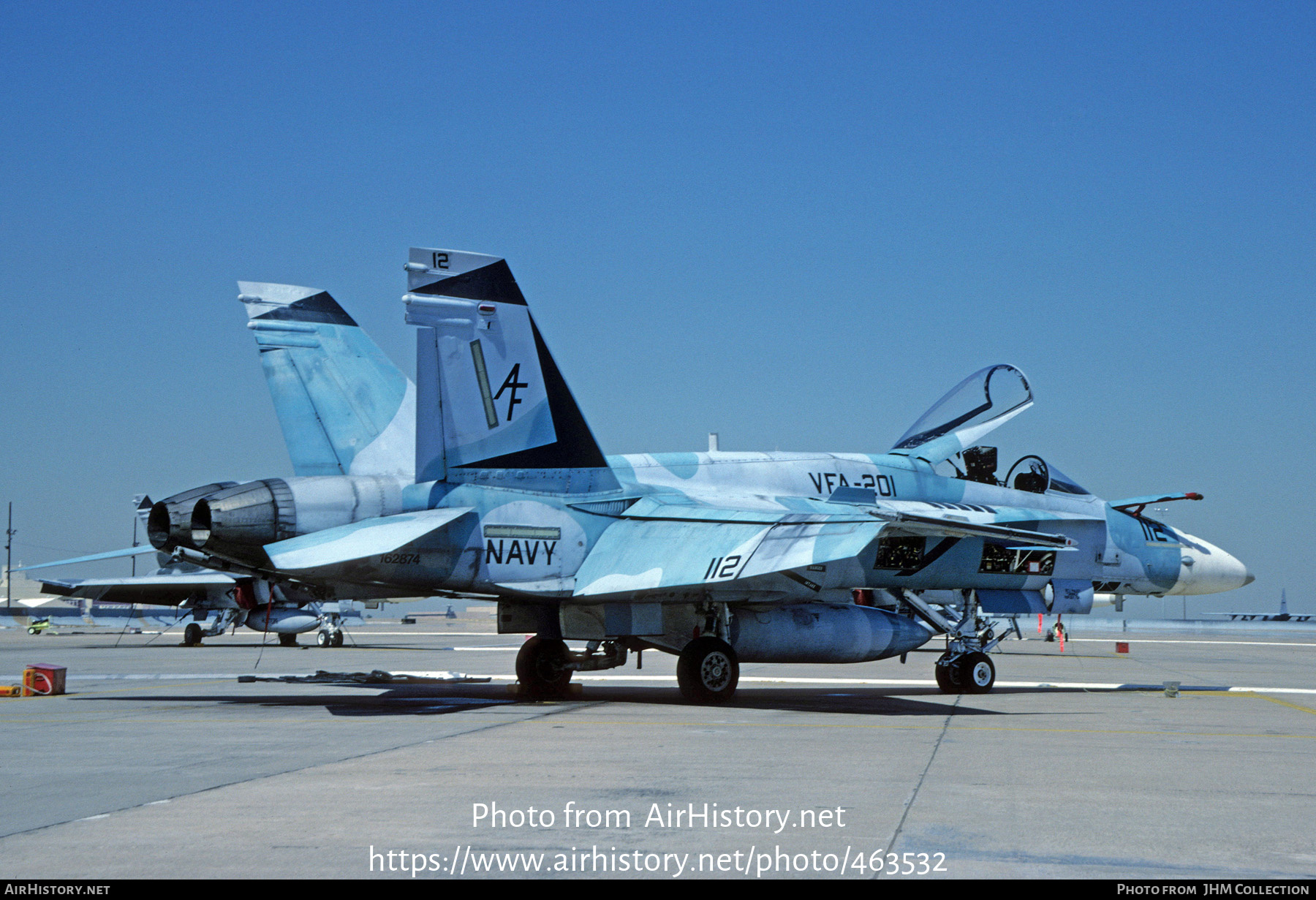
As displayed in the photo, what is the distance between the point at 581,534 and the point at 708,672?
220 centimetres

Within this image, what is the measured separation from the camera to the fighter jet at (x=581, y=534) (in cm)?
1241

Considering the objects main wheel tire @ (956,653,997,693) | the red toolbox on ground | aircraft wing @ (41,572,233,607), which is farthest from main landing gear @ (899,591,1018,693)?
aircraft wing @ (41,572,233,607)

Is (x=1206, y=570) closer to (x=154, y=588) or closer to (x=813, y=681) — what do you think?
(x=813, y=681)

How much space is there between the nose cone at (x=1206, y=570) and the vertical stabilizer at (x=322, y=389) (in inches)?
461

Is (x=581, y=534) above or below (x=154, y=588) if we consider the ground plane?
above

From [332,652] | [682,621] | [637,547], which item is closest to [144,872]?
[637,547]

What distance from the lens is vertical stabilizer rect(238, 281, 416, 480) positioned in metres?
14.7

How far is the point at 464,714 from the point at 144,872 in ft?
25.6

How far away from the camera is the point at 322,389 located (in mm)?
14859

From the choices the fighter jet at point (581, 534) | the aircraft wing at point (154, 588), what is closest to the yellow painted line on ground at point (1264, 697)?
the fighter jet at point (581, 534)

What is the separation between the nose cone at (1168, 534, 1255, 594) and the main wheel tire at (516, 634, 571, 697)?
31.0 ft

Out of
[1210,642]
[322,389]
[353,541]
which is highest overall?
[322,389]

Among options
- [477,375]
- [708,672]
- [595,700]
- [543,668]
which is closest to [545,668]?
[543,668]
